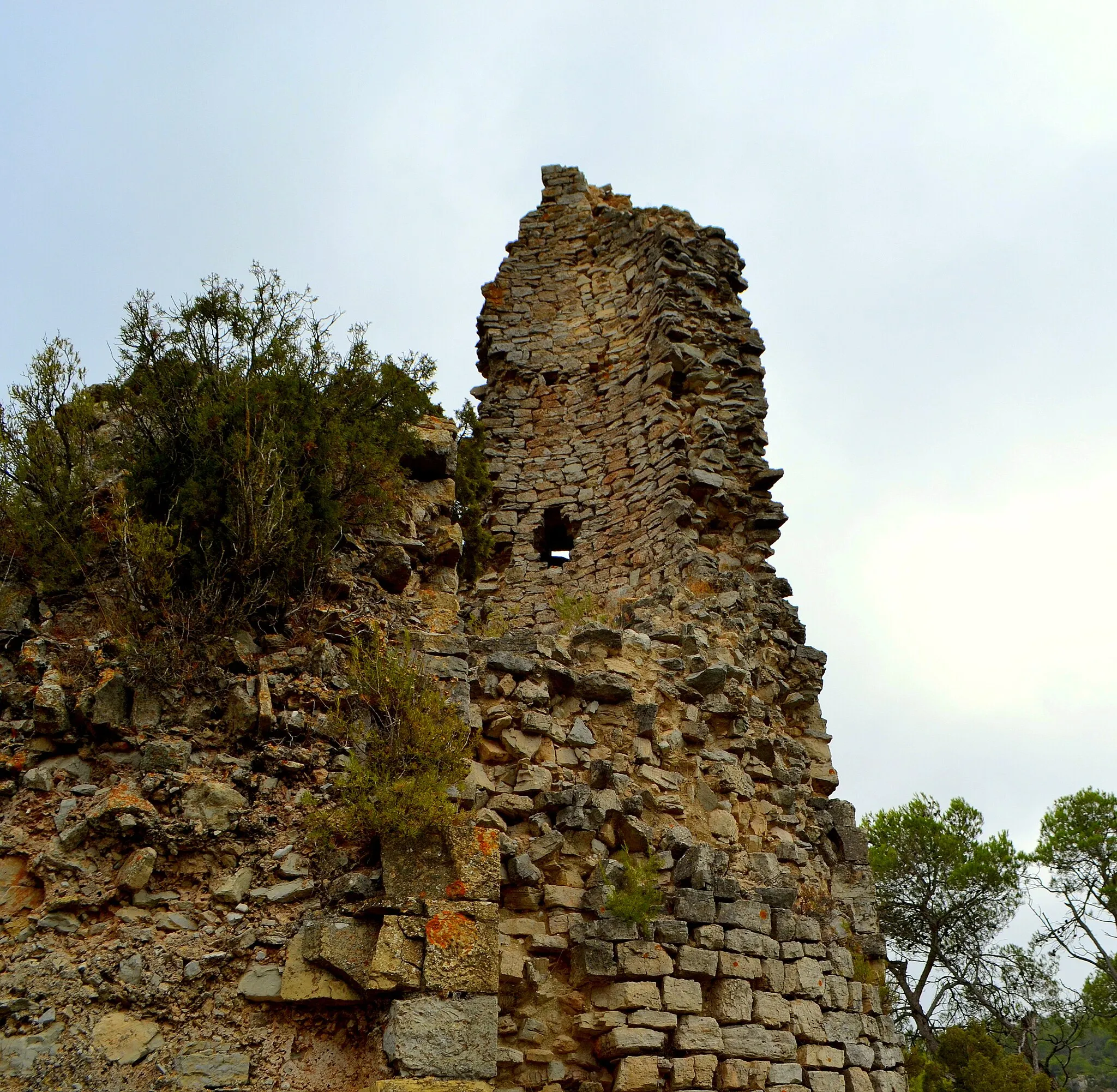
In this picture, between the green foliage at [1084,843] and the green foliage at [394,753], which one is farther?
the green foliage at [1084,843]

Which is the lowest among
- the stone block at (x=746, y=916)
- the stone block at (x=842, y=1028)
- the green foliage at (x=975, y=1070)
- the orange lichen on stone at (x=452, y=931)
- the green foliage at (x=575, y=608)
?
the green foliage at (x=975, y=1070)

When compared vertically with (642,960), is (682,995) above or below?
below

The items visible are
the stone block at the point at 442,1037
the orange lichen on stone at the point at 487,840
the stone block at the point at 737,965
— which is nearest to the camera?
the stone block at the point at 442,1037

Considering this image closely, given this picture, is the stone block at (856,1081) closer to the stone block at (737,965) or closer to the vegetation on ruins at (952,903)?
the stone block at (737,965)

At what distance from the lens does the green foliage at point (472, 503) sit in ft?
26.9

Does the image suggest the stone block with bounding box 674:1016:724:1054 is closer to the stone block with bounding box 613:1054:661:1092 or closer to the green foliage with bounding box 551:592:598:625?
the stone block with bounding box 613:1054:661:1092

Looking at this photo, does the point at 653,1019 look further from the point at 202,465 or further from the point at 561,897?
the point at 202,465

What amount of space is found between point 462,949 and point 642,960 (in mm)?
1119

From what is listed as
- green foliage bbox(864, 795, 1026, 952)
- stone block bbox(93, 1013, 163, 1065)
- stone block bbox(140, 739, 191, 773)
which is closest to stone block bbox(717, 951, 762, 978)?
stone block bbox(93, 1013, 163, 1065)

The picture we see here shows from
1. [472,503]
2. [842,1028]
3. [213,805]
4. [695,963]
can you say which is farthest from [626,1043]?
[472,503]

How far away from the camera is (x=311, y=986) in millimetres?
3703

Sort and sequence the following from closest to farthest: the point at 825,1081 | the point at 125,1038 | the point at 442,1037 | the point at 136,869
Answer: the point at 125,1038 < the point at 442,1037 < the point at 136,869 < the point at 825,1081

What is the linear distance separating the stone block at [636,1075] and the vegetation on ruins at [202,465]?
8.67 feet

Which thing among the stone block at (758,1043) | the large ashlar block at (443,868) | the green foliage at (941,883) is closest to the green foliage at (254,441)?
the large ashlar block at (443,868)
